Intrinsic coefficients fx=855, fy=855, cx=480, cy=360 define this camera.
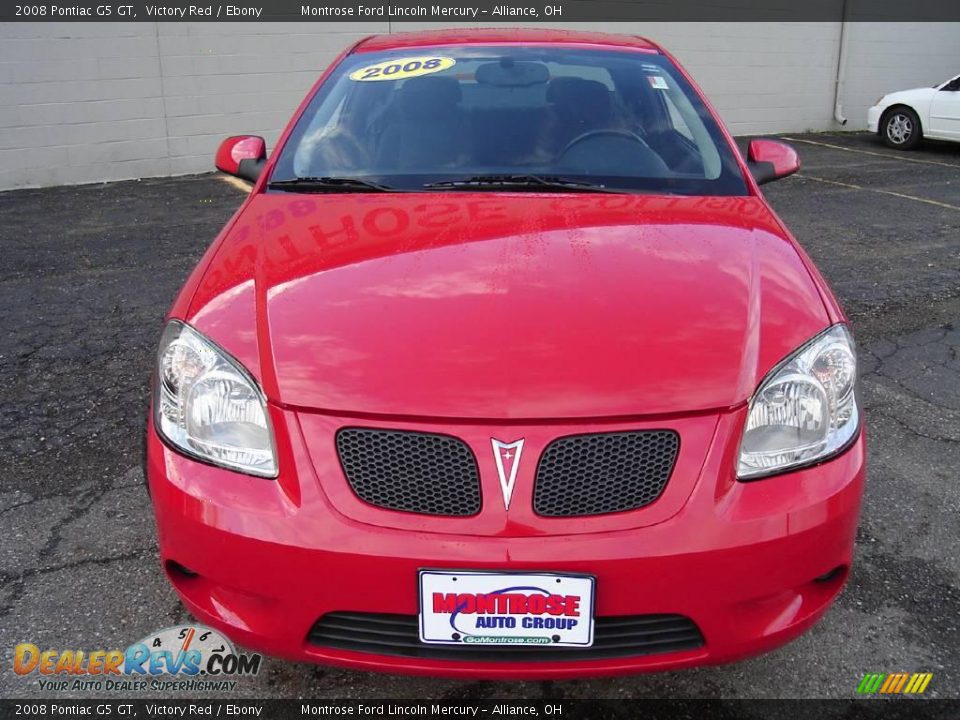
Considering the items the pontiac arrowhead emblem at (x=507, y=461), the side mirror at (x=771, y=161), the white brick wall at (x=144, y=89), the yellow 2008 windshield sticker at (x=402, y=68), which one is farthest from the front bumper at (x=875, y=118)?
the pontiac arrowhead emblem at (x=507, y=461)

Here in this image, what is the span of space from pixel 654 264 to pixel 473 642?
0.99 m

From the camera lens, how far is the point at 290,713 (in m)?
2.02

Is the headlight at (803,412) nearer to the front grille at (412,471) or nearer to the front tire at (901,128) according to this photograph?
the front grille at (412,471)

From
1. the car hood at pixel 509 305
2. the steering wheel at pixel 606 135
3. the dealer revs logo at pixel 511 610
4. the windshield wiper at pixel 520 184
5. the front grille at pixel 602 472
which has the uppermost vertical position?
the steering wheel at pixel 606 135

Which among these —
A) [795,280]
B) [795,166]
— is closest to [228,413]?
[795,280]

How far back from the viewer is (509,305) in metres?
1.90

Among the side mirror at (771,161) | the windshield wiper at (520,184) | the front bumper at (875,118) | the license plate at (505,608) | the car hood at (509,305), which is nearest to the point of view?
the license plate at (505,608)

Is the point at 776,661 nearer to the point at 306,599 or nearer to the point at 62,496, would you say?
the point at 306,599

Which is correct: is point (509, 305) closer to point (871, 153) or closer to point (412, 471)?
point (412, 471)

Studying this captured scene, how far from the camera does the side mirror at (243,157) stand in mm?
3320

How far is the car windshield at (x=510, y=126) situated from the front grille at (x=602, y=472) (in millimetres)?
1122

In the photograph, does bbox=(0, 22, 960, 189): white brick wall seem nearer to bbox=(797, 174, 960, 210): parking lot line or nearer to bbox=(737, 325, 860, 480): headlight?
bbox=(797, 174, 960, 210): parking lot line

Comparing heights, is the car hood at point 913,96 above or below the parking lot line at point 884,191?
above

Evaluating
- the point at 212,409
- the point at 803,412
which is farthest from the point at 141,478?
the point at 803,412
